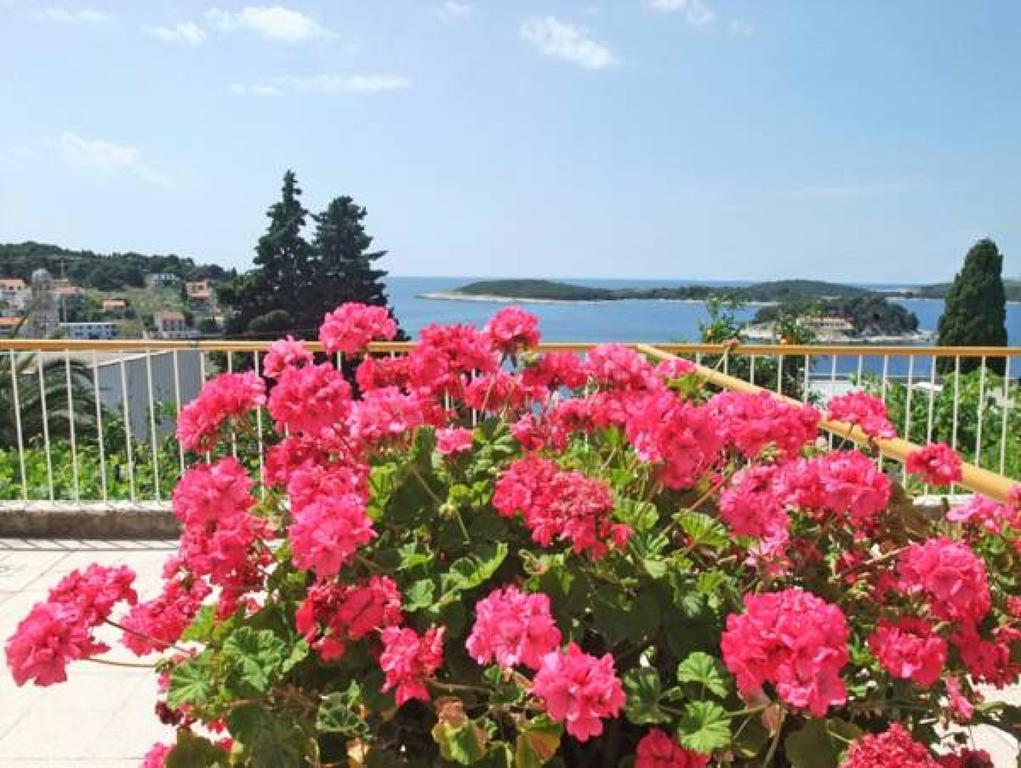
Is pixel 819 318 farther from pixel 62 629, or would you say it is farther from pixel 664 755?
pixel 62 629

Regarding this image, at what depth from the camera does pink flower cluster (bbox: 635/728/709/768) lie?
1078 mm

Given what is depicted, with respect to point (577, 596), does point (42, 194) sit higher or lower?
higher

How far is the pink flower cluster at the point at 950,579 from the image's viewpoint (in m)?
1.07

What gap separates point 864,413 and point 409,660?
3.19 ft

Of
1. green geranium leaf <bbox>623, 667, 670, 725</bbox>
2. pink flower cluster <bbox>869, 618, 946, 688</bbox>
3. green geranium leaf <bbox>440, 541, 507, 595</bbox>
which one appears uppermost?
green geranium leaf <bbox>440, 541, 507, 595</bbox>

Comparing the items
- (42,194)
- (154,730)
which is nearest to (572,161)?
(154,730)

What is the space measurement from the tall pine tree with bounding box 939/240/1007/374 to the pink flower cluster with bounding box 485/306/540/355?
1888 centimetres

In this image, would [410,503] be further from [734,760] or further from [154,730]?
[154,730]

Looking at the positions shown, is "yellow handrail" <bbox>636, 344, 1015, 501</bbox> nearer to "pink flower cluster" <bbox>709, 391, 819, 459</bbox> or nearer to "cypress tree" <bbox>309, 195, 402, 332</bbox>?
"pink flower cluster" <bbox>709, 391, 819, 459</bbox>

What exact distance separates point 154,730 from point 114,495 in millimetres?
2770

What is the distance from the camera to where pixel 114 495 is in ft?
15.9

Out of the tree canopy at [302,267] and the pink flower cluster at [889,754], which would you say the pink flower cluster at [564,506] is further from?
the tree canopy at [302,267]

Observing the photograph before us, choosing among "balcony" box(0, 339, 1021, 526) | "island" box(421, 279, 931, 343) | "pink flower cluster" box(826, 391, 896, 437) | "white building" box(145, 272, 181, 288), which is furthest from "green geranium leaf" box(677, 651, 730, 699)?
"white building" box(145, 272, 181, 288)

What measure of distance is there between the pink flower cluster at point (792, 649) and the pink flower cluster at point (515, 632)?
211 millimetres
